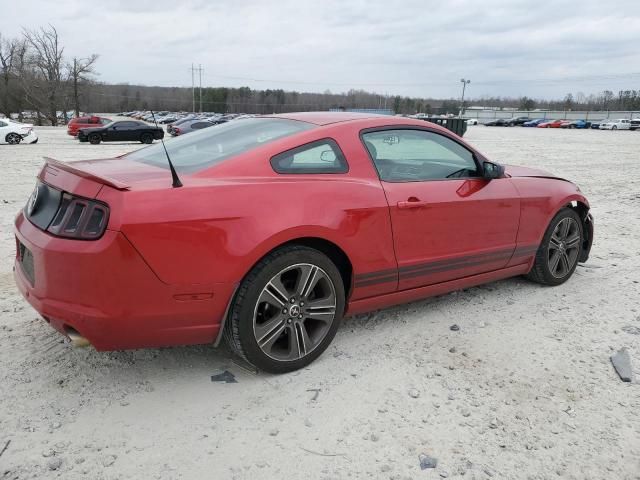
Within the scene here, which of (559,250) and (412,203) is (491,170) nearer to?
(412,203)

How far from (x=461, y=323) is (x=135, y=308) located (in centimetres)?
237

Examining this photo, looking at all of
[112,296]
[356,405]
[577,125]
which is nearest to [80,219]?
[112,296]

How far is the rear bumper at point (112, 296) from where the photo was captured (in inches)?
96.8

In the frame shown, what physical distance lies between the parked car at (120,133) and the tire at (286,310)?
1020 inches

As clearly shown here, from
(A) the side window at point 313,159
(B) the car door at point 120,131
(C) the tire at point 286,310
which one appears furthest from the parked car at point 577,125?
(C) the tire at point 286,310

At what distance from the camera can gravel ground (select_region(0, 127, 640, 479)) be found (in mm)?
2342

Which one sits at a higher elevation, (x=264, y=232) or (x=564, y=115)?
(x=564, y=115)

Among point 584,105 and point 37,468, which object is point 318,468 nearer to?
point 37,468

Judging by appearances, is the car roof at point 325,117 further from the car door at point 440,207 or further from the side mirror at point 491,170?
the side mirror at point 491,170

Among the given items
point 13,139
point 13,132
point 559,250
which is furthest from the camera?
point 13,139

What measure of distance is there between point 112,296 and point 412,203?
1.92 meters

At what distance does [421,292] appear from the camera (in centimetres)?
370

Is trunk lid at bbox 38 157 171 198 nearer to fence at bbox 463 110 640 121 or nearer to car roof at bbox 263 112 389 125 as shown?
car roof at bbox 263 112 389 125

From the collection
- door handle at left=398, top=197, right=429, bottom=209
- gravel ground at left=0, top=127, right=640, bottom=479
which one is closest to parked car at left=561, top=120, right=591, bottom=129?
gravel ground at left=0, top=127, right=640, bottom=479
